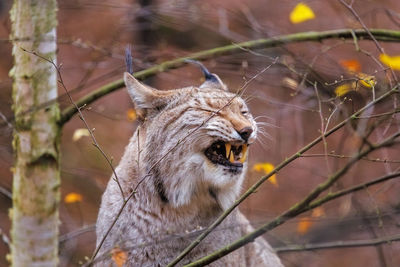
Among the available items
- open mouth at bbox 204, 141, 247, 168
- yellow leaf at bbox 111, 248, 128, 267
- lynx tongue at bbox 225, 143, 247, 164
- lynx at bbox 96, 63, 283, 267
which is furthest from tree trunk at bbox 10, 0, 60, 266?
lynx tongue at bbox 225, 143, 247, 164

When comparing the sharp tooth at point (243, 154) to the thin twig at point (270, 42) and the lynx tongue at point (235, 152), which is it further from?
the thin twig at point (270, 42)

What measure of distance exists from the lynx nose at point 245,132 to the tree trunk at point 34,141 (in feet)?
4.01

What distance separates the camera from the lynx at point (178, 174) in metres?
4.49

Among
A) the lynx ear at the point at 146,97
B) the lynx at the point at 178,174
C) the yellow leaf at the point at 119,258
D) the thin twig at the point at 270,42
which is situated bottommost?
the yellow leaf at the point at 119,258

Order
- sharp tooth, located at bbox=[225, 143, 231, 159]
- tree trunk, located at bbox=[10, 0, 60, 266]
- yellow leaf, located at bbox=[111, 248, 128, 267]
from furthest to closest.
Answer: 1. sharp tooth, located at bbox=[225, 143, 231, 159]
2. tree trunk, located at bbox=[10, 0, 60, 266]
3. yellow leaf, located at bbox=[111, 248, 128, 267]

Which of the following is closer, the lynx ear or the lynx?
the lynx

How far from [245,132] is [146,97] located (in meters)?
0.80

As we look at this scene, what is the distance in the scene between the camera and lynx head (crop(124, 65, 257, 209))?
14.6 ft

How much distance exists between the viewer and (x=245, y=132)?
4375 millimetres

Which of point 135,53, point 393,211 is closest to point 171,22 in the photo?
point 135,53

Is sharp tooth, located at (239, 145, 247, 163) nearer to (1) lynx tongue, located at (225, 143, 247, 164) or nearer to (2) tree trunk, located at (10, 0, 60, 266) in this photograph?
(1) lynx tongue, located at (225, 143, 247, 164)

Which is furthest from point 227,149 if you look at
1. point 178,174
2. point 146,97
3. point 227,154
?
point 146,97

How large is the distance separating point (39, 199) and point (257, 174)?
496 centimetres

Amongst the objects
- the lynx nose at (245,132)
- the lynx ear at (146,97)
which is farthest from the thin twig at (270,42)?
the lynx nose at (245,132)
